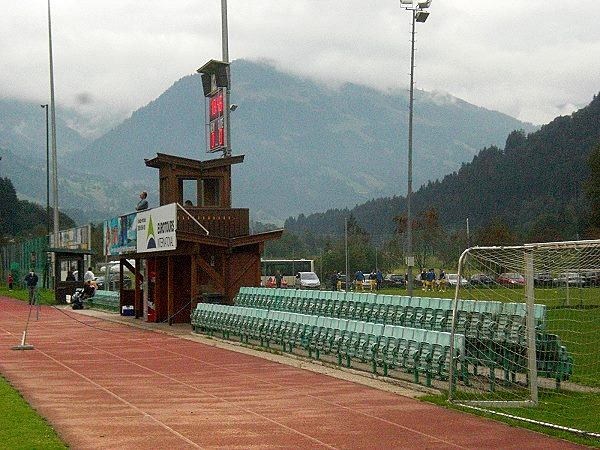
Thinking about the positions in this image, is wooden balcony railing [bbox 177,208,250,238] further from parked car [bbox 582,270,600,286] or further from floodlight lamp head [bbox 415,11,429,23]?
parked car [bbox 582,270,600,286]

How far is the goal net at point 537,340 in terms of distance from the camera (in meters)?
14.7

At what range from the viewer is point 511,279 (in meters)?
16.8

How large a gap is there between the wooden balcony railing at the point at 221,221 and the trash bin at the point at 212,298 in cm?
207

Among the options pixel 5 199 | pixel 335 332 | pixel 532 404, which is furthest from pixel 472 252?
pixel 5 199

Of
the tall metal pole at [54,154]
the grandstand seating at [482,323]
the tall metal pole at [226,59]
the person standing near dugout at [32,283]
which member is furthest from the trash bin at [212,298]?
the tall metal pole at [54,154]

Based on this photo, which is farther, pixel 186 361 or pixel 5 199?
pixel 5 199

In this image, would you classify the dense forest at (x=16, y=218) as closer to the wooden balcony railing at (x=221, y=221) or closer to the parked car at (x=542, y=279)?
the wooden balcony railing at (x=221, y=221)

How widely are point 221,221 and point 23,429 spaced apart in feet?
65.8

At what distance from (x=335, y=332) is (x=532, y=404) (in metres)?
6.60

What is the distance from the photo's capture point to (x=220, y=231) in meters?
32.5

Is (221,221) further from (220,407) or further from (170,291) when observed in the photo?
(220,407)

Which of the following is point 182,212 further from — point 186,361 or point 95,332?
point 186,361

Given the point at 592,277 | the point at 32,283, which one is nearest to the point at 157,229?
the point at 592,277

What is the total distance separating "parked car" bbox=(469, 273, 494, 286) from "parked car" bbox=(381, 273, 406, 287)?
151 feet
